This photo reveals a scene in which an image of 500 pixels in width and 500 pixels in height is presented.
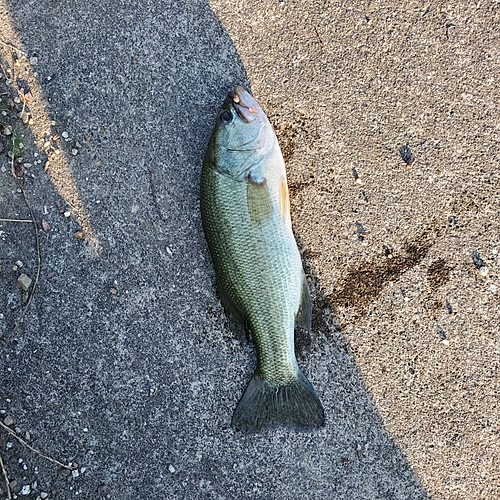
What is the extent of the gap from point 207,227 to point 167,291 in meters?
0.57

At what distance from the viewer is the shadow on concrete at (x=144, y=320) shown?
304 cm

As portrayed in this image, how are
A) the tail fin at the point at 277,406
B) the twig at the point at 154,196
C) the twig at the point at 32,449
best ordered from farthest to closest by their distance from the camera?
the twig at the point at 154,196 → the twig at the point at 32,449 → the tail fin at the point at 277,406

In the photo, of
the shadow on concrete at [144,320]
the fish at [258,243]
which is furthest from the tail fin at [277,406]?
the shadow on concrete at [144,320]

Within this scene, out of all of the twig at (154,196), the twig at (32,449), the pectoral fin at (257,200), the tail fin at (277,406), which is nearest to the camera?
the pectoral fin at (257,200)

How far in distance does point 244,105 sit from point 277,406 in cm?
190

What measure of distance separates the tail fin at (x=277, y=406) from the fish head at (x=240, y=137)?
4.37 ft

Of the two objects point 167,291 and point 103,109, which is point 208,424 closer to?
point 167,291

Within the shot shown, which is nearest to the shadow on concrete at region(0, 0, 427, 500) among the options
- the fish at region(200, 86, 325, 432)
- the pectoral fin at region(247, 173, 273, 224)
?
the fish at region(200, 86, 325, 432)

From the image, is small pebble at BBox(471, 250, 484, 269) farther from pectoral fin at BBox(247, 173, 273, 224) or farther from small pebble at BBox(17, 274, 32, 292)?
small pebble at BBox(17, 274, 32, 292)

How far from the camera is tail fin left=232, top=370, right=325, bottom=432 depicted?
2.91 m

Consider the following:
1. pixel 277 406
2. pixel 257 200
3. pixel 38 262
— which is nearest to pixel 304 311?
pixel 277 406

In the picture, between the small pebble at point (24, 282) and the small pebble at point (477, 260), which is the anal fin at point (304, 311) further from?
the small pebble at point (24, 282)

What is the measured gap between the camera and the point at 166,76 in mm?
3160

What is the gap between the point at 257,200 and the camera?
2.79 meters
